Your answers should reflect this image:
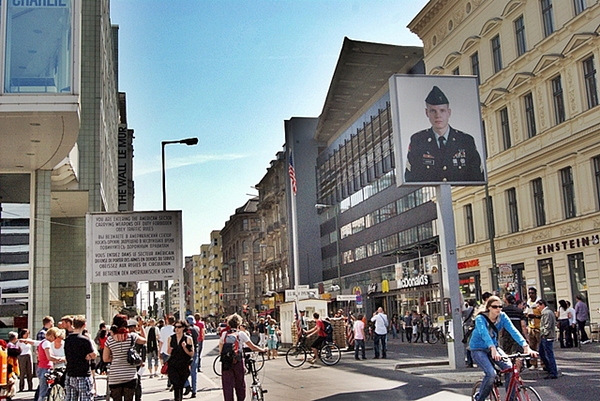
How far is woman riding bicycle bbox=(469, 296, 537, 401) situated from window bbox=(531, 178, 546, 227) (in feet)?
85.7

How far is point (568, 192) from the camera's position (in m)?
31.9

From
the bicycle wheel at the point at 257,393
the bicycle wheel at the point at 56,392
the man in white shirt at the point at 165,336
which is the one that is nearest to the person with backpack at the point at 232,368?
the bicycle wheel at the point at 257,393

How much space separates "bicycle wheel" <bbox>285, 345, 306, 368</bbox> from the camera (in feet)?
80.9

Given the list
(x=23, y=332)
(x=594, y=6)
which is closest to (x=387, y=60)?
(x=594, y=6)

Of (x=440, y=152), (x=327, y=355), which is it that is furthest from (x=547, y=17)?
(x=327, y=355)

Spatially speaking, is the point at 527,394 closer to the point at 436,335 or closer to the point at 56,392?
the point at 56,392

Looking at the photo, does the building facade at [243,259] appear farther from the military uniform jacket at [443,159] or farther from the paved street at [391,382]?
the military uniform jacket at [443,159]

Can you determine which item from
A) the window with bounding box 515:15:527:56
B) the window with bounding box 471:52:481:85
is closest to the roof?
the window with bounding box 471:52:481:85

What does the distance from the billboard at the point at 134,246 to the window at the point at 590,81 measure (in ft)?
61.9

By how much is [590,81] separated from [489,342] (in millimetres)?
24235

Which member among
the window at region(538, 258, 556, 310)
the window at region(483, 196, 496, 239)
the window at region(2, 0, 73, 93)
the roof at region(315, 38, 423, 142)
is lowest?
the window at region(538, 258, 556, 310)

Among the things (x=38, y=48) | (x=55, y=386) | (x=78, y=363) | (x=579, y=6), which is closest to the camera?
(x=78, y=363)

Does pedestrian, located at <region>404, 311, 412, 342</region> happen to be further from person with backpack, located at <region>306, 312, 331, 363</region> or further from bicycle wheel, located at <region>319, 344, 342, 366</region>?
person with backpack, located at <region>306, 312, 331, 363</region>

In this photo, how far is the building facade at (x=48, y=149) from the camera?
19562 millimetres
